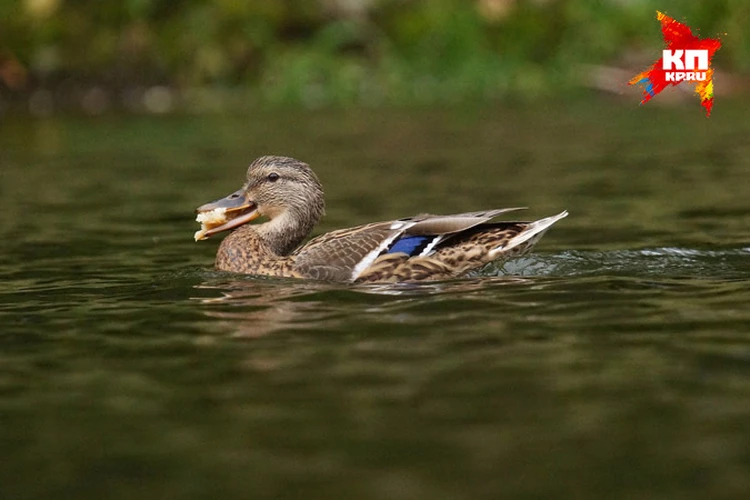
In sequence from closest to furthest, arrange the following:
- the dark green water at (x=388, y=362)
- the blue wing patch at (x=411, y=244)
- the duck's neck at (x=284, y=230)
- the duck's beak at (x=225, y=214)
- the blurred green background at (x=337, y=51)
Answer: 1. the dark green water at (x=388, y=362)
2. the blue wing patch at (x=411, y=244)
3. the duck's beak at (x=225, y=214)
4. the duck's neck at (x=284, y=230)
5. the blurred green background at (x=337, y=51)

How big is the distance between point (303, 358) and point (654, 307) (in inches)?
73.1

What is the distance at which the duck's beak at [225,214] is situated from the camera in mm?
8445

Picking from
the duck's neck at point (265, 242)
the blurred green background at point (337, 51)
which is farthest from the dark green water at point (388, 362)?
the blurred green background at point (337, 51)

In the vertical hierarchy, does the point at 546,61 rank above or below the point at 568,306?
above

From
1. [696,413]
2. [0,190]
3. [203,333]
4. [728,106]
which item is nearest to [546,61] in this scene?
[728,106]

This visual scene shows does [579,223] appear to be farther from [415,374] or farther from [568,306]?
[415,374]

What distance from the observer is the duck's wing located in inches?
303

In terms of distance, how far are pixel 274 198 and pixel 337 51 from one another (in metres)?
15.0

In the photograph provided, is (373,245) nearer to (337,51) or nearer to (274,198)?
(274,198)

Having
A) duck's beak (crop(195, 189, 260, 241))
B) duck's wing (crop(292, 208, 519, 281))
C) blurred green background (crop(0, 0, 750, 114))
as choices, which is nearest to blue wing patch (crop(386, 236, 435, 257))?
duck's wing (crop(292, 208, 519, 281))

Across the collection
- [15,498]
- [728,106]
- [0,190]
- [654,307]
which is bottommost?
[15,498]

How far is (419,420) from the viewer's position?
15.2 feet

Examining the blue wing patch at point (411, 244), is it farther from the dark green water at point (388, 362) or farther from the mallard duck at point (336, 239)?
the dark green water at point (388, 362)

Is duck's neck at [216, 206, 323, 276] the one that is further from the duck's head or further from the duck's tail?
the duck's tail
